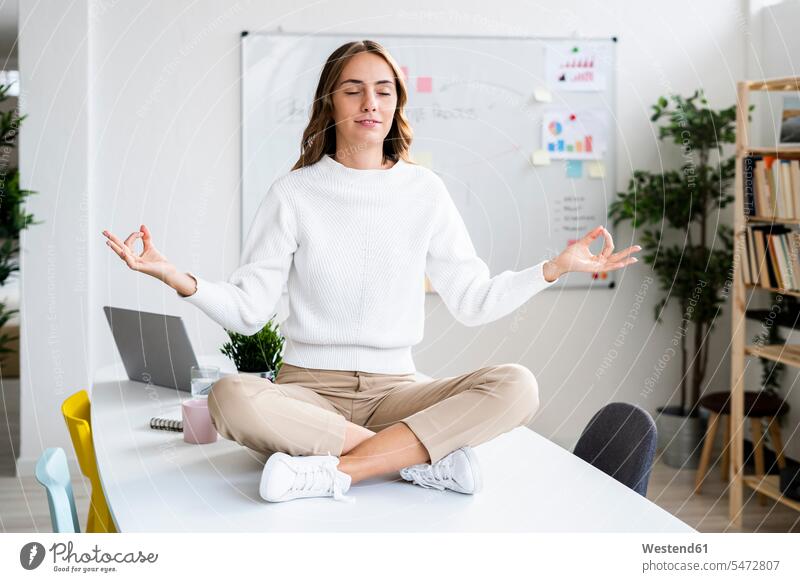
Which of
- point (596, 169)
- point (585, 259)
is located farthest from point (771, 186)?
point (585, 259)

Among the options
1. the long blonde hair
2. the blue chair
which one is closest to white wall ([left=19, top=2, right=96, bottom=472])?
the long blonde hair

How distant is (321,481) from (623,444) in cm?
62

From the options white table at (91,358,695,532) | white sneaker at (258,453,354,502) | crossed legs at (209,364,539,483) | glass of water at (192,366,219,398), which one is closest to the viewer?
white table at (91,358,695,532)

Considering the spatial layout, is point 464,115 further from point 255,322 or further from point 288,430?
point 288,430

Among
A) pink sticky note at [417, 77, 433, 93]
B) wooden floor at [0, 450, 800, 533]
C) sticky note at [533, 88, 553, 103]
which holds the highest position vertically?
pink sticky note at [417, 77, 433, 93]

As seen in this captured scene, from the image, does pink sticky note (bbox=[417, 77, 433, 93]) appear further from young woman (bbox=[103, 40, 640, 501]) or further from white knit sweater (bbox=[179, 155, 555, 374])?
white knit sweater (bbox=[179, 155, 555, 374])

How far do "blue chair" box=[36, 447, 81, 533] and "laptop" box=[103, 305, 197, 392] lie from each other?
26.8 inches

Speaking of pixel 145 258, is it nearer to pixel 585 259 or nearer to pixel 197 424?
pixel 197 424

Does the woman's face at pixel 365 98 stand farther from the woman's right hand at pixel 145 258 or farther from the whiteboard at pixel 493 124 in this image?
the whiteboard at pixel 493 124

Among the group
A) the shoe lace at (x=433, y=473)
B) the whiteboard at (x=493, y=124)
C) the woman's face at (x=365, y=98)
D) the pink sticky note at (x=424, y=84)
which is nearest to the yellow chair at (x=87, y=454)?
the shoe lace at (x=433, y=473)

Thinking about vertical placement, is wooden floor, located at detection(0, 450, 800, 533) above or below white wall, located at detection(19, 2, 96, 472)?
below

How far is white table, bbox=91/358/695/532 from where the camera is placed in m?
1.37

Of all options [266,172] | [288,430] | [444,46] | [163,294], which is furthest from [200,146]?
[288,430]

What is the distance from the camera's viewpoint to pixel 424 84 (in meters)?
3.88
